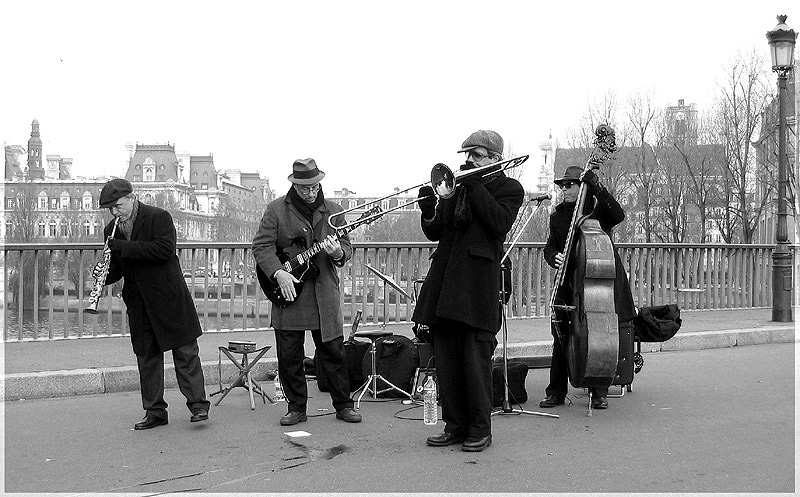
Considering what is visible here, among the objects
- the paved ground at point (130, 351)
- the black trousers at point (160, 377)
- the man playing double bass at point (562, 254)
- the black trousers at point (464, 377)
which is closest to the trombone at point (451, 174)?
the black trousers at point (464, 377)

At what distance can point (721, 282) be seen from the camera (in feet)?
55.5

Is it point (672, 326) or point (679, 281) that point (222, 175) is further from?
point (672, 326)

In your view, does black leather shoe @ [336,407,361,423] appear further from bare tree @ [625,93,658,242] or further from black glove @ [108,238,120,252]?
bare tree @ [625,93,658,242]

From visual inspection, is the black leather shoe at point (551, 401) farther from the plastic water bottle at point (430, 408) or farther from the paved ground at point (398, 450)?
the plastic water bottle at point (430, 408)

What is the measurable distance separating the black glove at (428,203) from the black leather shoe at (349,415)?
194 cm

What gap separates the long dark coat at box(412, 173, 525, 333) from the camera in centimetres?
631

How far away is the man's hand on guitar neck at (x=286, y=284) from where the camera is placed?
732 cm

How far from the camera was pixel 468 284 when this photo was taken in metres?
6.37

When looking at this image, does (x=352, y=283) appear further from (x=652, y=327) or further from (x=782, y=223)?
(x=782, y=223)

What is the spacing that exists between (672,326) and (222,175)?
10280 cm

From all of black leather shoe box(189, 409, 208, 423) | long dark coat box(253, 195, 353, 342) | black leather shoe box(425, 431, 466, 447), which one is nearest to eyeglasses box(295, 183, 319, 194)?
long dark coat box(253, 195, 353, 342)

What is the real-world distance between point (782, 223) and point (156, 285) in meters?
12.2

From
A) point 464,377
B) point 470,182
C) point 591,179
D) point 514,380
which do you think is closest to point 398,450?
point 464,377

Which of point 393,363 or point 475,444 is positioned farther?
point 393,363
